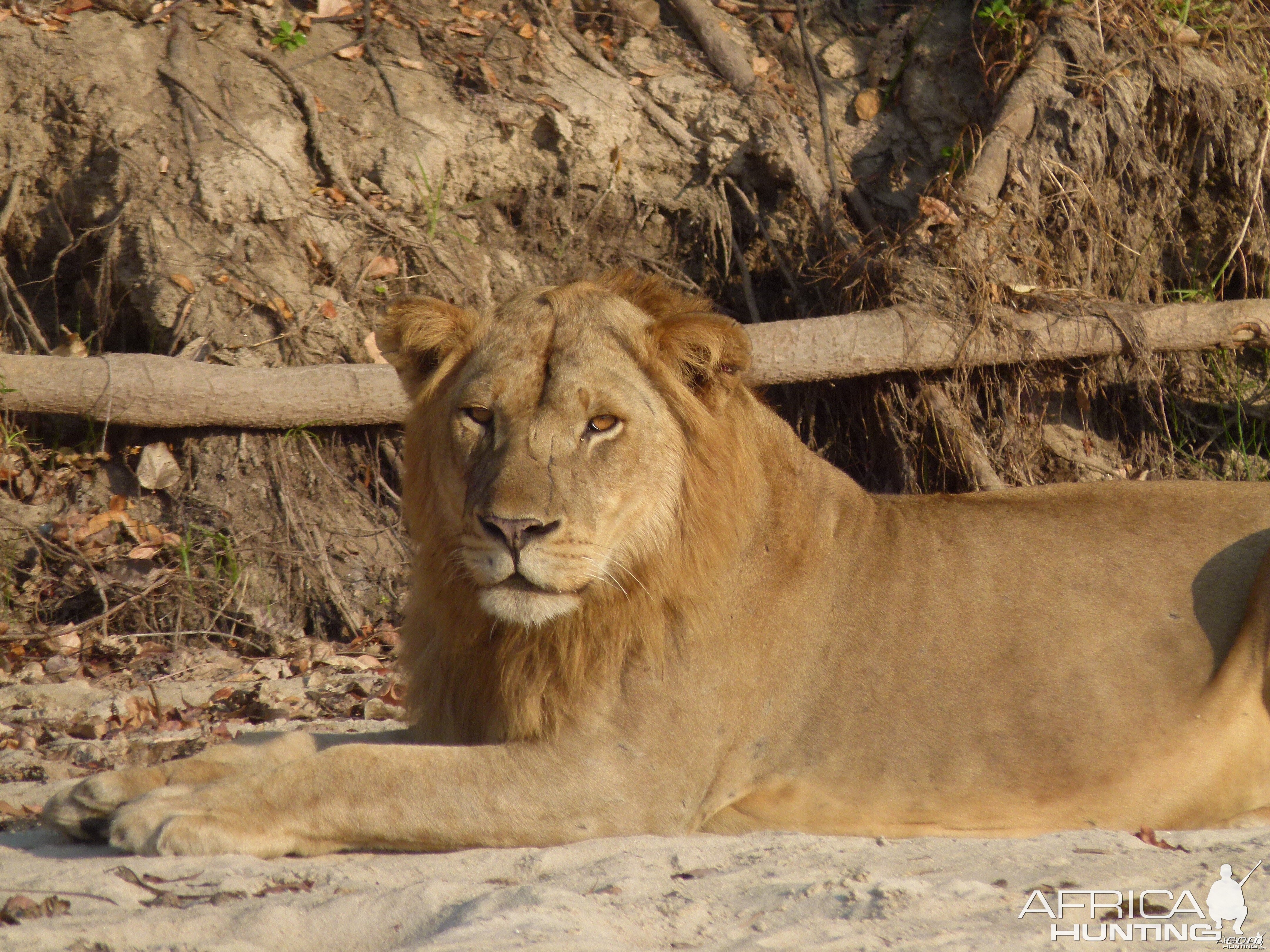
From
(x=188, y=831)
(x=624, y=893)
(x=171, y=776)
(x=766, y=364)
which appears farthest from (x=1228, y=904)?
(x=766, y=364)

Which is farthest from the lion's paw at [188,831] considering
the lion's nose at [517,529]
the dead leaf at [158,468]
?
the dead leaf at [158,468]

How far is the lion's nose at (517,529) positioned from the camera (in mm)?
3100

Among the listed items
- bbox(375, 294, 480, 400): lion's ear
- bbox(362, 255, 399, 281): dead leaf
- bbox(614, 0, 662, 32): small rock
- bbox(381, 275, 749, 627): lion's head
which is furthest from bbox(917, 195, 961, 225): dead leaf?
bbox(375, 294, 480, 400): lion's ear

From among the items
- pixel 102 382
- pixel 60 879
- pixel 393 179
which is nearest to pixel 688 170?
pixel 393 179

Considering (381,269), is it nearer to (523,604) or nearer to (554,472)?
(554,472)

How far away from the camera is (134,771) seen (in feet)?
11.3

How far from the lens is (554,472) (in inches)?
127

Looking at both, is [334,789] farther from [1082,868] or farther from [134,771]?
[1082,868]

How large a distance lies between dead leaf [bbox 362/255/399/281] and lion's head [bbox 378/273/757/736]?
10.6 feet

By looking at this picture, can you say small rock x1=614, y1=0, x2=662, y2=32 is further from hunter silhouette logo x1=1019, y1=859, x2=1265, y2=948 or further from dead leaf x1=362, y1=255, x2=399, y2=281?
hunter silhouette logo x1=1019, y1=859, x2=1265, y2=948

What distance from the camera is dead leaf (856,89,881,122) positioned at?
7.91 meters

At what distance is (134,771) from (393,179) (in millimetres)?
4431

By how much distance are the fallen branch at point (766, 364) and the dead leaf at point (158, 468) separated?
217 millimetres

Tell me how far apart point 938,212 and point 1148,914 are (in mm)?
4683
